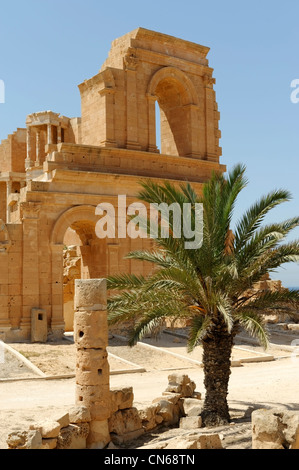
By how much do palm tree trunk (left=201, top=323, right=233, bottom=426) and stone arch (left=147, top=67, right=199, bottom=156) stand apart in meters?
14.1

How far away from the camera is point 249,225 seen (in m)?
12.1

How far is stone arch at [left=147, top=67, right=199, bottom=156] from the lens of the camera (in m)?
24.8

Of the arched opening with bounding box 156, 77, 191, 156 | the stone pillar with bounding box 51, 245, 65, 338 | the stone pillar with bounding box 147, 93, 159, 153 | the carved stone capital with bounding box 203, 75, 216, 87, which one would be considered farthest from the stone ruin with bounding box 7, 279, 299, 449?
the carved stone capital with bounding box 203, 75, 216, 87

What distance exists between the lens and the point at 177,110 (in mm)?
25734

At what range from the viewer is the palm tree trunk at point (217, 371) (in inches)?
466

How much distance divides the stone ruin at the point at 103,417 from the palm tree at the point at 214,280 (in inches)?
34.0

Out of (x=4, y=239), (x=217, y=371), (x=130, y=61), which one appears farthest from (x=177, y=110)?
(x=217, y=371)

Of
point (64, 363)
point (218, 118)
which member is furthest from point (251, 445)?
point (218, 118)

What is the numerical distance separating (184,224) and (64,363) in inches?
279

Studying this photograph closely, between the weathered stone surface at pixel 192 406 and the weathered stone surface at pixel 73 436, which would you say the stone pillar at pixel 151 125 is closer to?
the weathered stone surface at pixel 192 406

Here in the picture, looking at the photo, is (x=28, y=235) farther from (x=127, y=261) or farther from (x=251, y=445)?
(x=251, y=445)

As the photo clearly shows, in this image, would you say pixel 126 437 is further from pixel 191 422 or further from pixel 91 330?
pixel 91 330

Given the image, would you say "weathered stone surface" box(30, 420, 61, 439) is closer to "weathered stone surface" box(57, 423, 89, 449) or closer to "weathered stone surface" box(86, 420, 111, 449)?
"weathered stone surface" box(57, 423, 89, 449)

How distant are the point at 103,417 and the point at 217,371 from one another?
2608 millimetres
